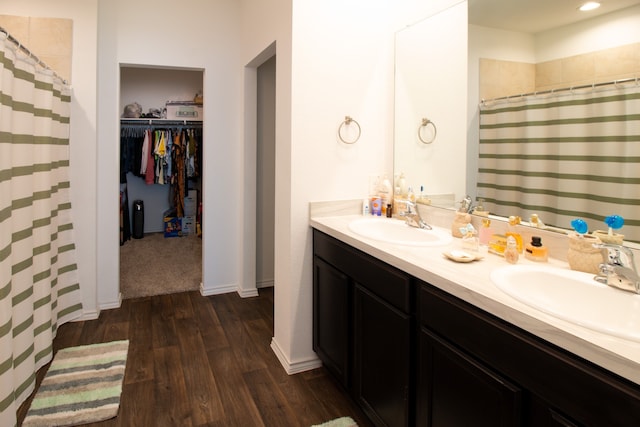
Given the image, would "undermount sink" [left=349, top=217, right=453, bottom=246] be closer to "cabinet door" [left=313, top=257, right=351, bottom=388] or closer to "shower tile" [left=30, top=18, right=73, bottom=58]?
"cabinet door" [left=313, top=257, right=351, bottom=388]

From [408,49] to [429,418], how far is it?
1.91 m

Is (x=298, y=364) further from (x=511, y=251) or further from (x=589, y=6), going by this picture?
(x=589, y=6)

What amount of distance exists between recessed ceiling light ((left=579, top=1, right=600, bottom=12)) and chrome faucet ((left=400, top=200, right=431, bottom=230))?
1091 millimetres

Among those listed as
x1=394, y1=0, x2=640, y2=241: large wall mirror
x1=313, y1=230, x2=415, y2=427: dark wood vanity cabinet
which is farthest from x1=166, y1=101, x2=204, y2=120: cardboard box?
x1=313, y1=230, x2=415, y2=427: dark wood vanity cabinet

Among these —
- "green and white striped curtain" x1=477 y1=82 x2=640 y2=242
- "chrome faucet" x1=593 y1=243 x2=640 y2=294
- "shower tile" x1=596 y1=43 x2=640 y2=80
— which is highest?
"shower tile" x1=596 y1=43 x2=640 y2=80

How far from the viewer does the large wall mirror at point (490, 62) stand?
1393mm

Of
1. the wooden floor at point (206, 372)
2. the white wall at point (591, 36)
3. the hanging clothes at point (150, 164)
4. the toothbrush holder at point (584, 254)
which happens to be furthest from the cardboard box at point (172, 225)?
the toothbrush holder at point (584, 254)

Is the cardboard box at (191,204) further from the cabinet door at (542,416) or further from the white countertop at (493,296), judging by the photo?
the cabinet door at (542,416)

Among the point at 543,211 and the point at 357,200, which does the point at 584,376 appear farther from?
the point at 357,200

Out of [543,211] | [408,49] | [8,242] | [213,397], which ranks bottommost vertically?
[213,397]

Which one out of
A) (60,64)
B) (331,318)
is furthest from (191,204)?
(331,318)

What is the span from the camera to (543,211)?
5.38 ft

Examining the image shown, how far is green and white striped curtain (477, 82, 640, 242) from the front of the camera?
1353 mm

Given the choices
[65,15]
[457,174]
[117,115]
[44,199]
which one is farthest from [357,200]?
[65,15]
